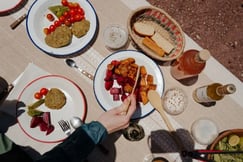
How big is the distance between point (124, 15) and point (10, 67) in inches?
20.0

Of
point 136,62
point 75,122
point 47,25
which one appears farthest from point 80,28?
point 75,122

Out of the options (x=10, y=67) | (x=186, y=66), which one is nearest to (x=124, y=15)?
(x=186, y=66)

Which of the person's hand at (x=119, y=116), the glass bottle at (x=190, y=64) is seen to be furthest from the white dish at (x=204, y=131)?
the person's hand at (x=119, y=116)

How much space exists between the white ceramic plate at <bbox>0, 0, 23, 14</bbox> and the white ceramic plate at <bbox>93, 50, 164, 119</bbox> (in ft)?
1.41

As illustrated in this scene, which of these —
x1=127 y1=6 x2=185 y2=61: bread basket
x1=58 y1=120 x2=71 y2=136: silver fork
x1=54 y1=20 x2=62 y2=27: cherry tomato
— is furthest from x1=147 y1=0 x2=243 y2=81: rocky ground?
x1=58 y1=120 x2=71 y2=136: silver fork

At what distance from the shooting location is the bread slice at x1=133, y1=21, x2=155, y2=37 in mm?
1380

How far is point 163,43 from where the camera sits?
139 cm

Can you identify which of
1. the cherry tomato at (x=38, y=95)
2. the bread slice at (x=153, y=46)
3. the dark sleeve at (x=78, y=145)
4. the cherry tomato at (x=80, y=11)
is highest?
the cherry tomato at (x=80, y=11)

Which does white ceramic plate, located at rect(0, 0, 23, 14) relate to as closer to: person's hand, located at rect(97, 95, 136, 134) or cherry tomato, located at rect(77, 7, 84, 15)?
cherry tomato, located at rect(77, 7, 84, 15)

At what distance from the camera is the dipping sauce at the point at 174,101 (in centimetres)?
138

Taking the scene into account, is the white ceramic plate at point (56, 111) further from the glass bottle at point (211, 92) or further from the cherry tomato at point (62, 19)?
the glass bottle at point (211, 92)

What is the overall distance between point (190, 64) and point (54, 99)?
1.71ft

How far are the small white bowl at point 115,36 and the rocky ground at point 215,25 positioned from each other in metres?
0.85

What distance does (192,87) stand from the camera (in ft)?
4.67
